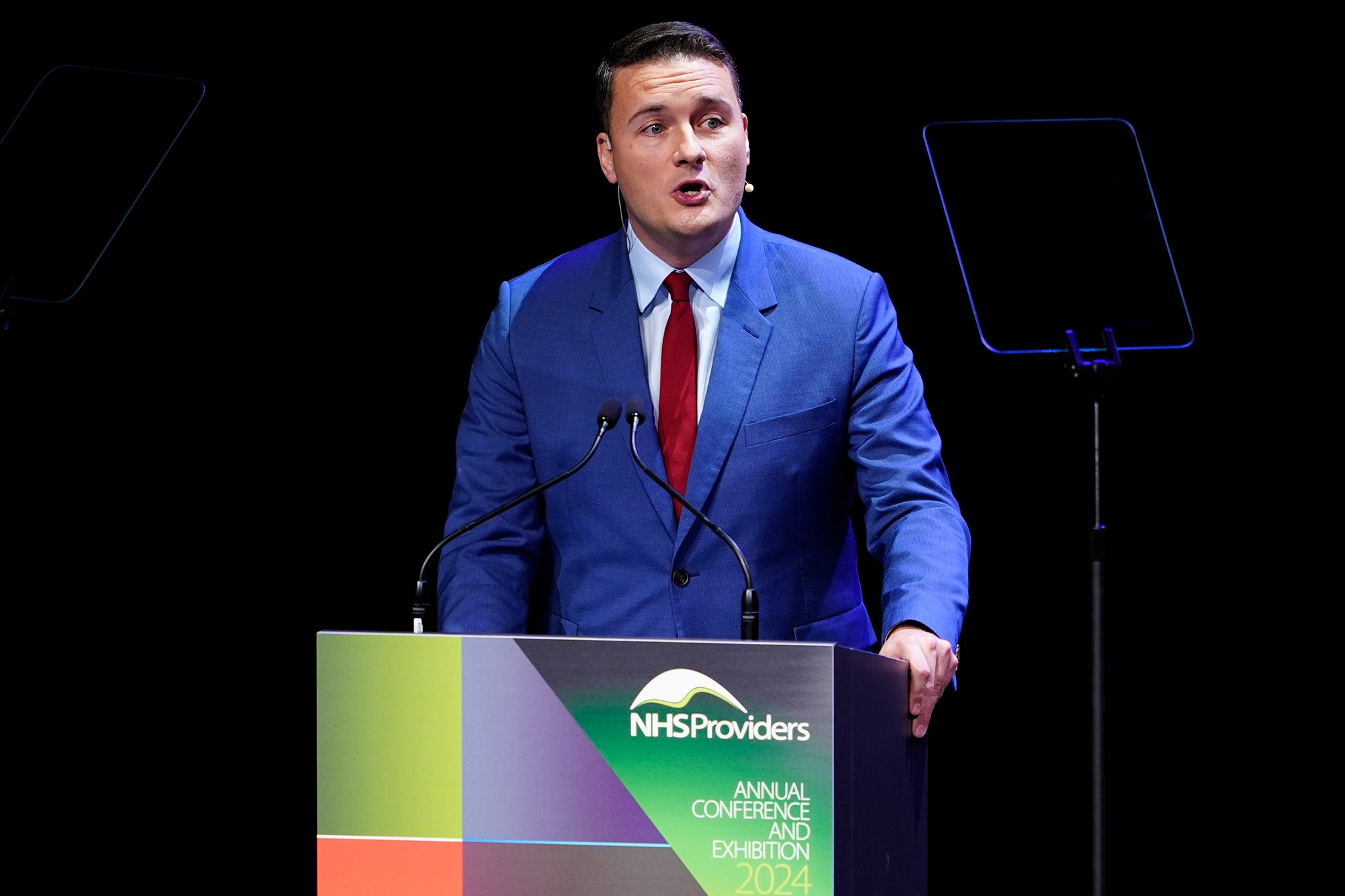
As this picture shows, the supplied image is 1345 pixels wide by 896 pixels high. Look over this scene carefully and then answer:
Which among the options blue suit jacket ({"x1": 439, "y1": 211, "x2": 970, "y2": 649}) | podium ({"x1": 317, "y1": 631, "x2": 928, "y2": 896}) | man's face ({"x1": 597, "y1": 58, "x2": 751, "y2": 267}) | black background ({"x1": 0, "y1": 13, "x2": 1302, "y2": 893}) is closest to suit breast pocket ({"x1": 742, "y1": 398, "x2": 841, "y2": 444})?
blue suit jacket ({"x1": 439, "y1": 211, "x2": 970, "y2": 649})

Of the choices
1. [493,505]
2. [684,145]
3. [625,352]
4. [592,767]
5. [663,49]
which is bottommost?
[592,767]

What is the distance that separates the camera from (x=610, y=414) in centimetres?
191

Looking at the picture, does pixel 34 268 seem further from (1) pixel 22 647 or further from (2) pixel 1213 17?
(2) pixel 1213 17

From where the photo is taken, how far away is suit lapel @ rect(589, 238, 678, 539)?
2.34 metres

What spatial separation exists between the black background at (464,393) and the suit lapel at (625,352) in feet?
2.88

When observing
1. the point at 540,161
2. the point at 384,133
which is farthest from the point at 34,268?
the point at 540,161

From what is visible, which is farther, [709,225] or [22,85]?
[22,85]

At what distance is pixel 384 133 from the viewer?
340 cm

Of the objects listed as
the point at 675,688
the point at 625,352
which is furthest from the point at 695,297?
the point at 675,688

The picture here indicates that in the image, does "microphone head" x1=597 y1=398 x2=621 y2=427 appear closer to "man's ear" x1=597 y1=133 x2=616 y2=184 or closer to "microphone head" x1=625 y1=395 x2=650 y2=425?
"microphone head" x1=625 y1=395 x2=650 y2=425

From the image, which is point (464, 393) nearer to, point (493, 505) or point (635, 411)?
point (493, 505)

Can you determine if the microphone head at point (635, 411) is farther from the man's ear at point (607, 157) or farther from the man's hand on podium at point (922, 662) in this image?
the man's ear at point (607, 157)

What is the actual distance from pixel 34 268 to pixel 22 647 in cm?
92

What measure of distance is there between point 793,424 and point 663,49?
58cm
